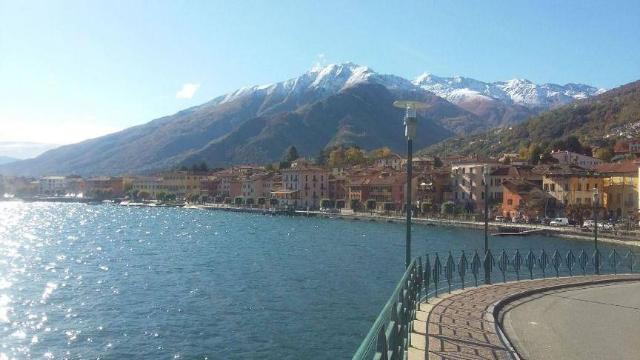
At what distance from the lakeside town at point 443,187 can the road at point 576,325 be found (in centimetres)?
1576

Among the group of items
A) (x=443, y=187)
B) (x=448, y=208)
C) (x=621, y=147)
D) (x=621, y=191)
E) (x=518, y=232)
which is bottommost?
(x=518, y=232)

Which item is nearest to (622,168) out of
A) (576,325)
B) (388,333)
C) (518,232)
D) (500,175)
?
(500,175)

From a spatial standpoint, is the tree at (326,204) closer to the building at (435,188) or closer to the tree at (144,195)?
the building at (435,188)

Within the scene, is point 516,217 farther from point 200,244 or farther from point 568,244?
point 200,244

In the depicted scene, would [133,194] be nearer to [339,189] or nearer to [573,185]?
[339,189]

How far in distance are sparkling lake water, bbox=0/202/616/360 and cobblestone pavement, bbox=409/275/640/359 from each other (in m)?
4.33

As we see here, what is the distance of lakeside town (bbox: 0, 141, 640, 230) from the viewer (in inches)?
3194

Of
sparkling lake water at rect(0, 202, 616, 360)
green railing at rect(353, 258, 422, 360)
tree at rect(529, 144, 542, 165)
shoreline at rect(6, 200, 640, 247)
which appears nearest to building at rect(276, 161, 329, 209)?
shoreline at rect(6, 200, 640, 247)

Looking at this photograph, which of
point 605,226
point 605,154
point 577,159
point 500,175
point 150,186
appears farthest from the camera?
point 150,186

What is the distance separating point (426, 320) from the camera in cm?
1468

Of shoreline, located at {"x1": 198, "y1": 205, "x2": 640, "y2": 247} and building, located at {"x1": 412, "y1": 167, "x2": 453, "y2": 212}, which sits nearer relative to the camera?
shoreline, located at {"x1": 198, "y1": 205, "x2": 640, "y2": 247}

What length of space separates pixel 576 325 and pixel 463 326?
315 centimetres

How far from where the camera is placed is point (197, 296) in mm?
29609

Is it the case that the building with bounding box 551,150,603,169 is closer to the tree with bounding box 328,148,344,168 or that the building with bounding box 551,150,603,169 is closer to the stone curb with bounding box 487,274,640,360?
the tree with bounding box 328,148,344,168
